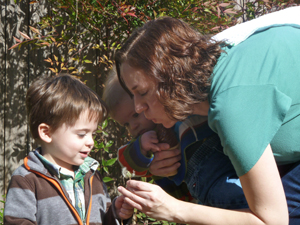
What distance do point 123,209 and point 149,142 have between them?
437mm

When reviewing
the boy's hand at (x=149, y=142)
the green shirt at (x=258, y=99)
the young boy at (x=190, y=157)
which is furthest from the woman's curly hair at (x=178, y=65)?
the boy's hand at (x=149, y=142)

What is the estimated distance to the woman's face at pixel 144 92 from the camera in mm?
1509

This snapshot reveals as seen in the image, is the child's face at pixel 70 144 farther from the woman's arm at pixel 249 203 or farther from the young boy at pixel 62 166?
the woman's arm at pixel 249 203

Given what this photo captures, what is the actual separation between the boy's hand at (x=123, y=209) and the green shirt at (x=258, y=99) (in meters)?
0.71

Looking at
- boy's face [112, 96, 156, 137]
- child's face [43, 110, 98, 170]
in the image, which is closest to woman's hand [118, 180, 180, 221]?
child's face [43, 110, 98, 170]

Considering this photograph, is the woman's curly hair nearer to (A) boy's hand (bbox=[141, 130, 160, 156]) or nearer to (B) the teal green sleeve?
(B) the teal green sleeve

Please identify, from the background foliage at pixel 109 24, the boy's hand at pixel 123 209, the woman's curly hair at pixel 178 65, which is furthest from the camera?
the background foliage at pixel 109 24

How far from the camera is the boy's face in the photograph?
6.95 ft

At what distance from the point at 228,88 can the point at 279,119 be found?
221 millimetres

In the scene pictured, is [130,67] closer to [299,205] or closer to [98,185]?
[98,185]

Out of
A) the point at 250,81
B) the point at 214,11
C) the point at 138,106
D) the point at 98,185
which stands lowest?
the point at 98,185

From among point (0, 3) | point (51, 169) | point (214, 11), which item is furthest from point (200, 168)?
point (0, 3)

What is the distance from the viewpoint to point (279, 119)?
1.19 metres

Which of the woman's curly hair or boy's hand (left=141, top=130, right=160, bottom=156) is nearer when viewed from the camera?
the woman's curly hair
